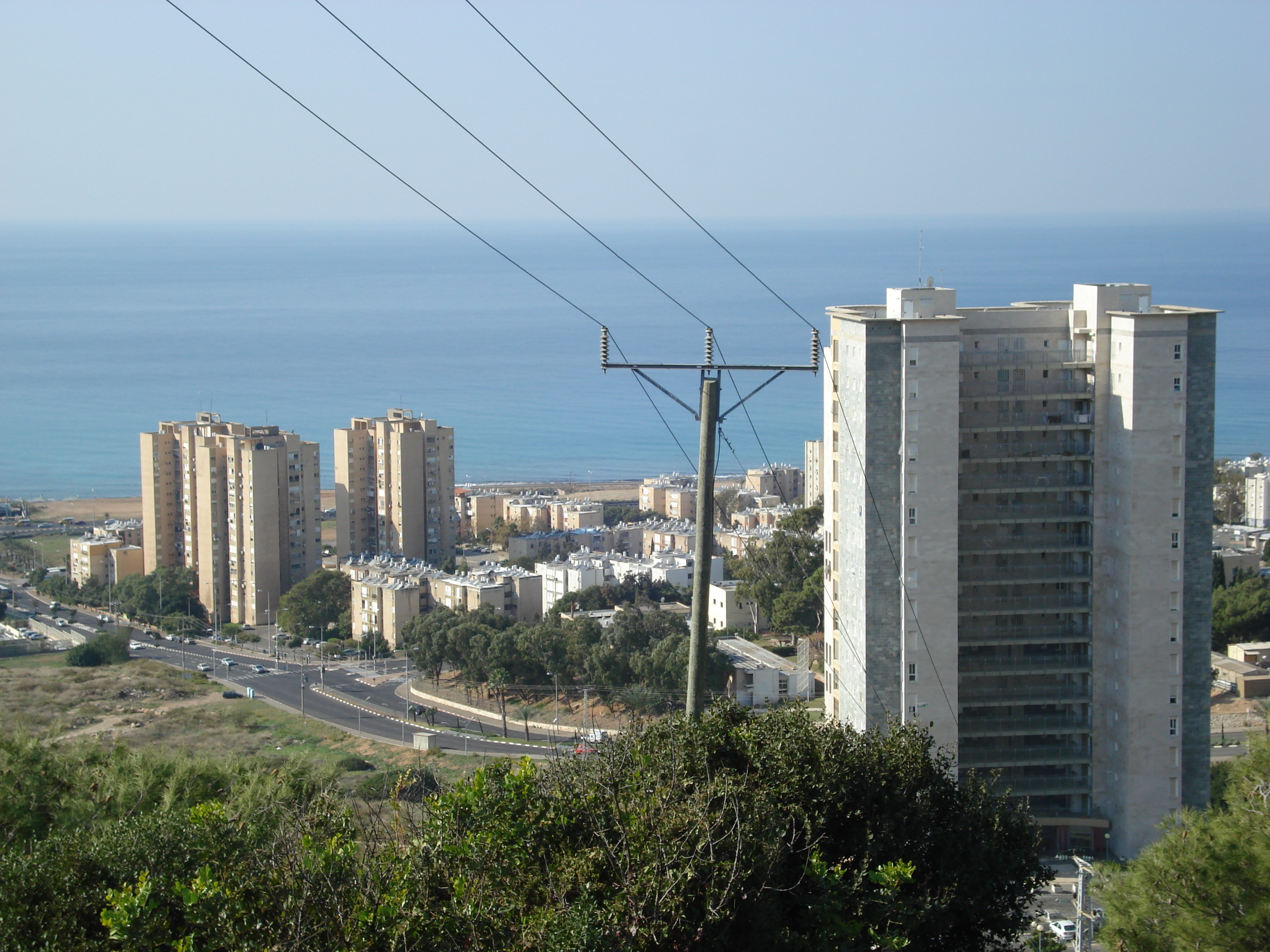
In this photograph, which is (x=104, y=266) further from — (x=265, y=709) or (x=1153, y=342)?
(x=1153, y=342)

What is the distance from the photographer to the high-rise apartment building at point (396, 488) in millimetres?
26562

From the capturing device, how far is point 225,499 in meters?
24.7

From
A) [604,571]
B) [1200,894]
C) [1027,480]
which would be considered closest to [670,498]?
[604,571]

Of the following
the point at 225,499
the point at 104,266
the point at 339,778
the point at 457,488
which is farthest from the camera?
the point at 104,266

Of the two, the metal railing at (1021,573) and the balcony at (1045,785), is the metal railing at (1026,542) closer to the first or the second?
the metal railing at (1021,573)

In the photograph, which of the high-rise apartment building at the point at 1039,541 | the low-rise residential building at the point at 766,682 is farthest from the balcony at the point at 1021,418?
the low-rise residential building at the point at 766,682

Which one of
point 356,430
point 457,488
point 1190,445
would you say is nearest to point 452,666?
point 356,430

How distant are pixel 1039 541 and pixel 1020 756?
1648 mm

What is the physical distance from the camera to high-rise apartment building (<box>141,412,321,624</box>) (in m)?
24.1

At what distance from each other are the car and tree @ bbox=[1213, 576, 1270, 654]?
9734 mm

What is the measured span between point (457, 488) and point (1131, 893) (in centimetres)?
3307

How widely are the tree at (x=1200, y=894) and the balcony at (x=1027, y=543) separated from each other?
470 centimetres

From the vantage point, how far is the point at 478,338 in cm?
7494

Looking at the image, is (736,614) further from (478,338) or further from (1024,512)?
(478,338)
